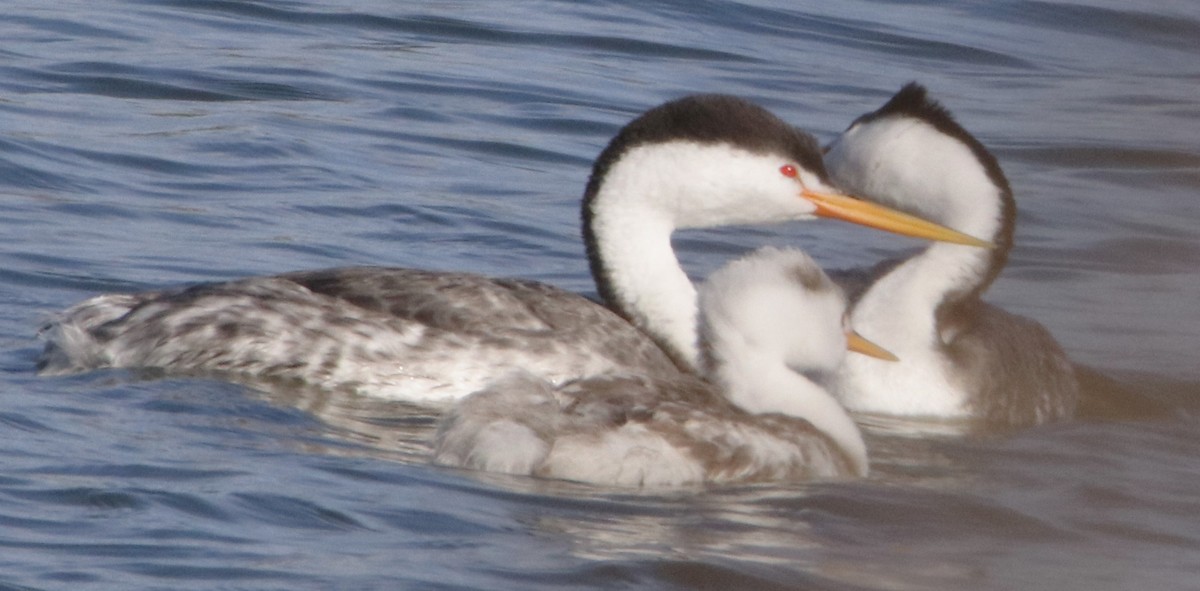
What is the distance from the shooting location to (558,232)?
32.7 ft

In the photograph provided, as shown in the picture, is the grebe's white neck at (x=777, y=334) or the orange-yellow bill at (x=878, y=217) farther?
the orange-yellow bill at (x=878, y=217)

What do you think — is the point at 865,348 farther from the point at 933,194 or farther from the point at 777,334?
the point at 933,194

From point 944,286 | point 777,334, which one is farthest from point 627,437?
point 944,286

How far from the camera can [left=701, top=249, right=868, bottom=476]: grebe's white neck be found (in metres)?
6.49

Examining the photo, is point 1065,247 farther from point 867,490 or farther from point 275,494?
point 275,494

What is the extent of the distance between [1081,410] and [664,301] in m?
1.65

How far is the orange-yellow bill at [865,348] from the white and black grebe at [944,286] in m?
0.55

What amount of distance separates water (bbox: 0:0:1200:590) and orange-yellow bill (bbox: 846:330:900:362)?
0.30m

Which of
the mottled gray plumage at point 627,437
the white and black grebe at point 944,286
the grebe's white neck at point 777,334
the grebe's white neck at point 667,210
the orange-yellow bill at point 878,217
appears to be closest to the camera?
the mottled gray plumage at point 627,437

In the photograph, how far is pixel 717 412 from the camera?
6.25 m

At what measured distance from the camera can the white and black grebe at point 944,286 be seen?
24.8 feet

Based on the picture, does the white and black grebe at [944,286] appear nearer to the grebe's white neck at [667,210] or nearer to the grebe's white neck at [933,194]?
the grebe's white neck at [933,194]

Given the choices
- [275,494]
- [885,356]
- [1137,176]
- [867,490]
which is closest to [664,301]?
[885,356]

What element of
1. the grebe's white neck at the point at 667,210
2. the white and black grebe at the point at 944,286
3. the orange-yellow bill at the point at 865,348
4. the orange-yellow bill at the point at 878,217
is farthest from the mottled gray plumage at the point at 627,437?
the white and black grebe at the point at 944,286
